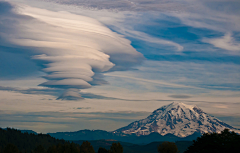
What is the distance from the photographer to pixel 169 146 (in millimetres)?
192375

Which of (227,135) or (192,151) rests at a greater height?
(227,135)

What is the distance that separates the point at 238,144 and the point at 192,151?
33.6 metres

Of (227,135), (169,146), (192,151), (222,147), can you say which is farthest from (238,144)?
(169,146)

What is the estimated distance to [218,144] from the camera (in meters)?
142

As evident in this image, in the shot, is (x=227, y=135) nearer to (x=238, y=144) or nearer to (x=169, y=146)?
(x=238, y=144)

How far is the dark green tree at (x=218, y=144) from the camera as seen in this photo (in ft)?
432

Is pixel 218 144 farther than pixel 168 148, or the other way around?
pixel 168 148

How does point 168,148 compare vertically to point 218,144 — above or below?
below

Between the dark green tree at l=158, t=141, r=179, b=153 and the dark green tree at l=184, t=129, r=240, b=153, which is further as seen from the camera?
the dark green tree at l=158, t=141, r=179, b=153

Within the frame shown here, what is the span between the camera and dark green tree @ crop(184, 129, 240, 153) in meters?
132

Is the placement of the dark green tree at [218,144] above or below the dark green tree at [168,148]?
above

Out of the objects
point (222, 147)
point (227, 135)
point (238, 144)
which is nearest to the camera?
point (238, 144)

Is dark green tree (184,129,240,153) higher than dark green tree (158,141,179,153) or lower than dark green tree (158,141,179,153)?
higher

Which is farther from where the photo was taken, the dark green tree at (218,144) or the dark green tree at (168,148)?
the dark green tree at (168,148)
